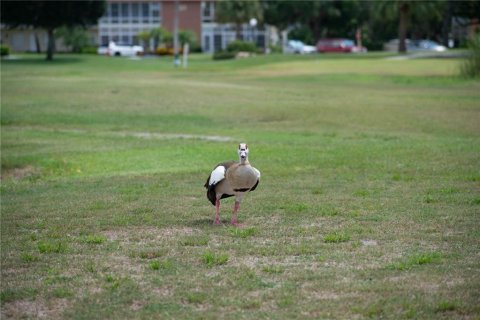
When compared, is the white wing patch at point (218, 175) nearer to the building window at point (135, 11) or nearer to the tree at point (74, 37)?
the tree at point (74, 37)

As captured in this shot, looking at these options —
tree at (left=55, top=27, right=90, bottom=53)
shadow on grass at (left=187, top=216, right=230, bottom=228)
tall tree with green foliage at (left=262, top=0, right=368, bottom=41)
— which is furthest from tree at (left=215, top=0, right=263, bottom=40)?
shadow on grass at (left=187, top=216, right=230, bottom=228)

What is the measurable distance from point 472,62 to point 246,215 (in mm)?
33318

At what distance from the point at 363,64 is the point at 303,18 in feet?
157

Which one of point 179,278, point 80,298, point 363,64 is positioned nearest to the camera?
point 80,298

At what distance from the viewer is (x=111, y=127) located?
26.6 meters

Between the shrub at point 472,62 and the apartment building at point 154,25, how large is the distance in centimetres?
6494

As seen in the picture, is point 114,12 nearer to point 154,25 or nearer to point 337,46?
point 154,25

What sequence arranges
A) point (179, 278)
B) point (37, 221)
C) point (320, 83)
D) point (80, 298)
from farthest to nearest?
point (320, 83) < point (37, 221) < point (179, 278) < point (80, 298)

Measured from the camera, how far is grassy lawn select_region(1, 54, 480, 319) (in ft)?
26.7

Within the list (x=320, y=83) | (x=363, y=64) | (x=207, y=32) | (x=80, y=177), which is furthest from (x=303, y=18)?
(x=80, y=177)

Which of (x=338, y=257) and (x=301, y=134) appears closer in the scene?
(x=338, y=257)

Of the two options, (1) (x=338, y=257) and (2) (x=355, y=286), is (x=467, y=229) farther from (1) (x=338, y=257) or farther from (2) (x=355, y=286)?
(2) (x=355, y=286)

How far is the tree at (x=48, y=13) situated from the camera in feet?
239

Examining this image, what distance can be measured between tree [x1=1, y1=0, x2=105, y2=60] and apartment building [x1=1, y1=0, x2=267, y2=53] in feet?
101
